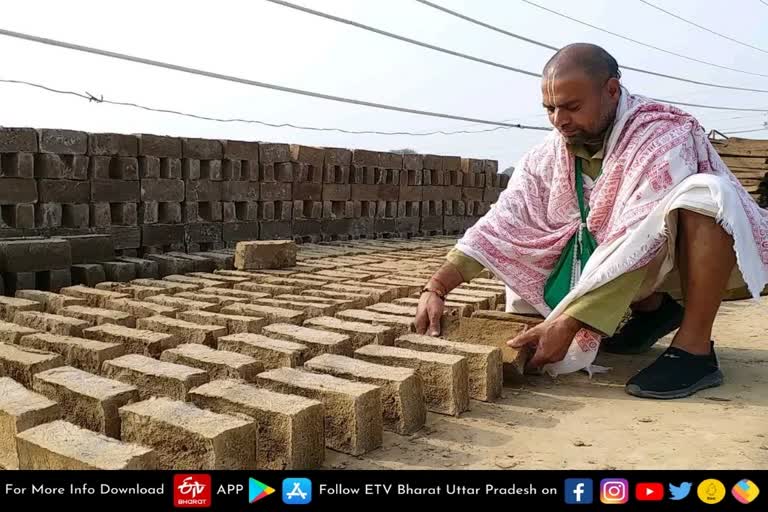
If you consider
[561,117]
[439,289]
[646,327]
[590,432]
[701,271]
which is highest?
[561,117]

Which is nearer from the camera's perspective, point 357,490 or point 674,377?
point 357,490

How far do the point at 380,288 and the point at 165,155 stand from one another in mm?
2606

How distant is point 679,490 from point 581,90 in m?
1.49

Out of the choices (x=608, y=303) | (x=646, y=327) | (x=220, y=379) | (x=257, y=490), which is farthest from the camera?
(x=646, y=327)

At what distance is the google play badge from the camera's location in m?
1.47

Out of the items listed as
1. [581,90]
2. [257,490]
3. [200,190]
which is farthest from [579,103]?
[200,190]

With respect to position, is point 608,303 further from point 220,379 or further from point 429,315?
point 220,379

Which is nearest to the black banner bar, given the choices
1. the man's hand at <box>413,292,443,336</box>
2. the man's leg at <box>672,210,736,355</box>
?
the man's leg at <box>672,210,736,355</box>

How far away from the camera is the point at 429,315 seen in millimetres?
2748

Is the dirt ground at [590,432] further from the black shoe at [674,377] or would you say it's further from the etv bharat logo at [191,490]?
the etv bharat logo at [191,490]

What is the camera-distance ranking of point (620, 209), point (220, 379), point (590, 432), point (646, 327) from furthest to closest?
point (646, 327) → point (620, 209) → point (220, 379) → point (590, 432)

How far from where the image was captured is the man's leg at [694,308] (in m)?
2.32

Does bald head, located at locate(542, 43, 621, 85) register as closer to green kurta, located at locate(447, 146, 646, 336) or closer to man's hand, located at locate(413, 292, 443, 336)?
green kurta, located at locate(447, 146, 646, 336)

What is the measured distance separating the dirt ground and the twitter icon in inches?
7.5
